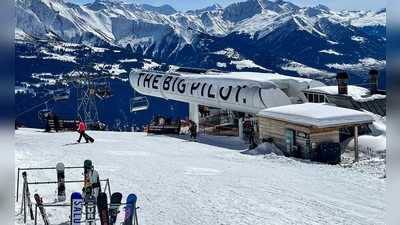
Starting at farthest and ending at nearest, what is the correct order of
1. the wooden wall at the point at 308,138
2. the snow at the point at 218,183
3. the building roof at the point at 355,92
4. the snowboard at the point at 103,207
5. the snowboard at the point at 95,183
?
the building roof at the point at 355,92
the wooden wall at the point at 308,138
the snow at the point at 218,183
the snowboard at the point at 95,183
the snowboard at the point at 103,207

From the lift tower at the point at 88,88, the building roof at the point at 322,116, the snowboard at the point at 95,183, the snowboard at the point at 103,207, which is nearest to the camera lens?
the snowboard at the point at 103,207

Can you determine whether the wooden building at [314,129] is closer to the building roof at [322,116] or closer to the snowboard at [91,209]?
the building roof at [322,116]

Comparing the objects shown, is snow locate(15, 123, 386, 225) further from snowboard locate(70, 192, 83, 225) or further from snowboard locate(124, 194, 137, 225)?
snowboard locate(124, 194, 137, 225)

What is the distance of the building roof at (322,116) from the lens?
18953 millimetres

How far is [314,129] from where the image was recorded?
1914 cm

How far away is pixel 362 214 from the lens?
33.5ft

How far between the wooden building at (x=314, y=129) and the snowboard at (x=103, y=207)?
12.3m

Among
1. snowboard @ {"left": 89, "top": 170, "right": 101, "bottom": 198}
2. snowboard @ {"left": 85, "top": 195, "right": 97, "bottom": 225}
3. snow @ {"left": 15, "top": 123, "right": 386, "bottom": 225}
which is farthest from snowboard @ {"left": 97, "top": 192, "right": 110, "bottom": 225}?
snowboard @ {"left": 89, "top": 170, "right": 101, "bottom": 198}

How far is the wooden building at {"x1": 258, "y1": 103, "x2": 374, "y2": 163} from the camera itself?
1895cm

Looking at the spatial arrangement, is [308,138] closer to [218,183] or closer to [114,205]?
[218,183]

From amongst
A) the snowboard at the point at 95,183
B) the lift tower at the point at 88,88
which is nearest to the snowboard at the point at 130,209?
the snowboard at the point at 95,183

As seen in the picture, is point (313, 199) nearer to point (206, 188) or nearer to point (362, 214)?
point (362, 214)

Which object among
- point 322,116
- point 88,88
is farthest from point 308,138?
point 88,88

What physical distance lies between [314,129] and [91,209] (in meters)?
12.6
